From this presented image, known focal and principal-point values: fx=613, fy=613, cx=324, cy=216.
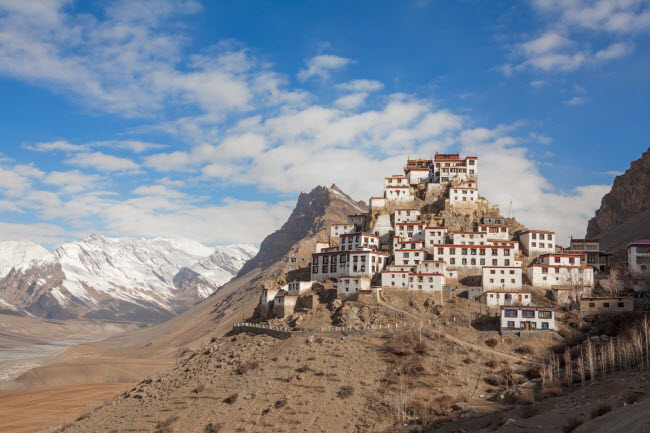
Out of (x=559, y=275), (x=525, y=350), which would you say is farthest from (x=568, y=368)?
(x=559, y=275)

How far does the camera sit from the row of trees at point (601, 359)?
53125 millimetres

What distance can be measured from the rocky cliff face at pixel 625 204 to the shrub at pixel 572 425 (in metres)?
125

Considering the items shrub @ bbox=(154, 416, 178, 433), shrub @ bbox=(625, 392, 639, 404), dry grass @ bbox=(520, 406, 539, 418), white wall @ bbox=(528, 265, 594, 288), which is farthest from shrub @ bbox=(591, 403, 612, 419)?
shrub @ bbox=(154, 416, 178, 433)

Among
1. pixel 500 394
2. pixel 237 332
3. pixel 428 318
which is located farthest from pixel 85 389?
pixel 500 394

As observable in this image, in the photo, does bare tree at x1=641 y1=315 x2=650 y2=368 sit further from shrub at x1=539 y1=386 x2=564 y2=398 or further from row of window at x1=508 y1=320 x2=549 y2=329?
row of window at x1=508 y1=320 x2=549 y2=329

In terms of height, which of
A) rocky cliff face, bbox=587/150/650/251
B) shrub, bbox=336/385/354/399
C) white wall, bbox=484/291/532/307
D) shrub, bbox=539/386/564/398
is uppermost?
rocky cliff face, bbox=587/150/650/251

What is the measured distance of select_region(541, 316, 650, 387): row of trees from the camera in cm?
5312

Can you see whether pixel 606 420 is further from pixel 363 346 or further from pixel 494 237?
pixel 494 237

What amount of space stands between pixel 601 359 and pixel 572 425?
18.4 metres

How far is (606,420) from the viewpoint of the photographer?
3716 cm

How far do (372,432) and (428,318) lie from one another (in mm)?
19741

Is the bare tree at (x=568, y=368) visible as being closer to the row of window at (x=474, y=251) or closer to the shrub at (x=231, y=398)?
the row of window at (x=474, y=251)

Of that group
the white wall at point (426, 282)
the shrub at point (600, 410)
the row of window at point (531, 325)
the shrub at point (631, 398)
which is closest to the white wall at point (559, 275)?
the row of window at point (531, 325)

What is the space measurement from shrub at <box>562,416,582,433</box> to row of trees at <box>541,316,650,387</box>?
13228 millimetres
